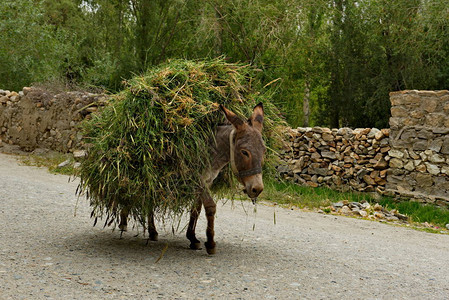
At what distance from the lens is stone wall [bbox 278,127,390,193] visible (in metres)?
12.6

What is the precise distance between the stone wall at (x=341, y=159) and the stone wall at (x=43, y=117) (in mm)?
6042

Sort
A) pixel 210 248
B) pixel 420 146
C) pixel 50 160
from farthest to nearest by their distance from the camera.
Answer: pixel 50 160 < pixel 420 146 < pixel 210 248

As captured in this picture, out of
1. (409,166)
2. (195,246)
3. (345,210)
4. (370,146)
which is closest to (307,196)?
(345,210)

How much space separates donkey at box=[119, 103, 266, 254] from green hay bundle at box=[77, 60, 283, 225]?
0.11 meters

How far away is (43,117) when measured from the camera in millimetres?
16031

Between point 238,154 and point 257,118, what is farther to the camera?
point 257,118

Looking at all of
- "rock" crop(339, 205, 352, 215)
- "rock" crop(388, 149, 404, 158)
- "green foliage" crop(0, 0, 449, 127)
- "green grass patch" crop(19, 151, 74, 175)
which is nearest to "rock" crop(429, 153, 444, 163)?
"rock" crop(388, 149, 404, 158)

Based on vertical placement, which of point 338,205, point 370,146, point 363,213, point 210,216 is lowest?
point 363,213

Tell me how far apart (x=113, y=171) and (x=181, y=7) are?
50.0 ft

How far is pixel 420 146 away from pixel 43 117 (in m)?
11.4

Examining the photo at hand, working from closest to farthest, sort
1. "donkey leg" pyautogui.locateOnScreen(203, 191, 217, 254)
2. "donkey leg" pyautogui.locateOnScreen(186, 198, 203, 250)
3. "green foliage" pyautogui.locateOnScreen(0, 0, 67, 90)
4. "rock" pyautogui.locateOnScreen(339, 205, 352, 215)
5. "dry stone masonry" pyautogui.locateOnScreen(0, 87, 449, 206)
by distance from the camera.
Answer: "donkey leg" pyautogui.locateOnScreen(203, 191, 217, 254)
"donkey leg" pyautogui.locateOnScreen(186, 198, 203, 250)
"rock" pyautogui.locateOnScreen(339, 205, 352, 215)
"dry stone masonry" pyautogui.locateOnScreen(0, 87, 449, 206)
"green foliage" pyautogui.locateOnScreen(0, 0, 67, 90)

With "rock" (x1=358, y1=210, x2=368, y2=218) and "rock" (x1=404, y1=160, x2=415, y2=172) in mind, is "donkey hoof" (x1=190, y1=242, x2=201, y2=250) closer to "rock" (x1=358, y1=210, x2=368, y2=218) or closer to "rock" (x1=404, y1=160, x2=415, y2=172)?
"rock" (x1=358, y1=210, x2=368, y2=218)

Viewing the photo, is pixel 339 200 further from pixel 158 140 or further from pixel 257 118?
pixel 158 140

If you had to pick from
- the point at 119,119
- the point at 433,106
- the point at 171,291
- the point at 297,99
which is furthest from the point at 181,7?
the point at 171,291
